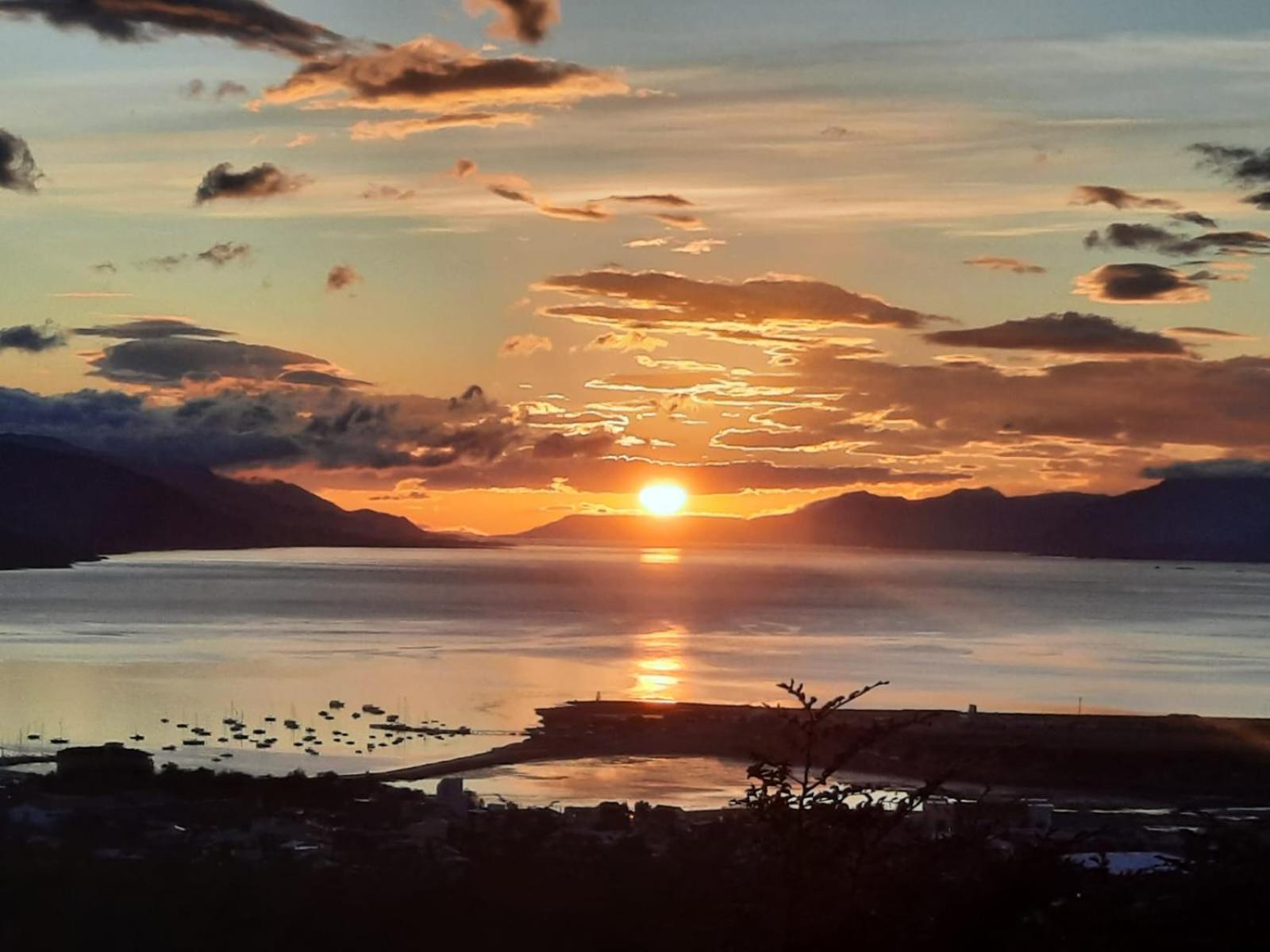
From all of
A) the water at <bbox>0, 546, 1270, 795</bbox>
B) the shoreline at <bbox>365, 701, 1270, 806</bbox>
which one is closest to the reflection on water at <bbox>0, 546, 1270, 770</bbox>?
the water at <bbox>0, 546, 1270, 795</bbox>

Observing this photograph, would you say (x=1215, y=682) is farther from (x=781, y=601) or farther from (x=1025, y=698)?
(x=781, y=601)

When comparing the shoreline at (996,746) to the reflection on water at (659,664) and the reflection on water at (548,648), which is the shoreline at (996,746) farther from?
the reflection on water at (659,664)

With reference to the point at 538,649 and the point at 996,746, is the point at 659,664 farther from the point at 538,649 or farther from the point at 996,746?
the point at 996,746

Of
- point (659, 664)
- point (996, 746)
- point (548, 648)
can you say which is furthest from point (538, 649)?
point (996, 746)

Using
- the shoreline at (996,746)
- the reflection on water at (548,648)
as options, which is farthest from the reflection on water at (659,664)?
the shoreline at (996,746)

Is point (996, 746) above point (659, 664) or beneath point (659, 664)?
beneath

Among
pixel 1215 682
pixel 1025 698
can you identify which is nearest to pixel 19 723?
pixel 1025 698
